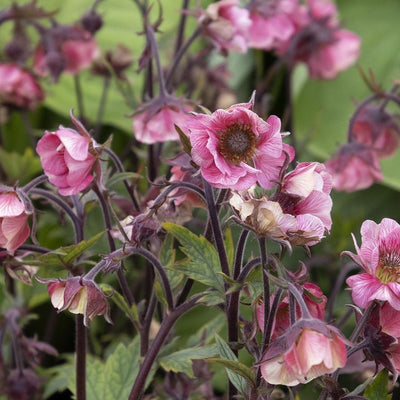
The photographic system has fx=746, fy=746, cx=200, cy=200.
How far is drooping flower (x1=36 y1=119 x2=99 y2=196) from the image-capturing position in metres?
0.47

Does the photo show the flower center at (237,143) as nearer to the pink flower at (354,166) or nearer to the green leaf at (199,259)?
the green leaf at (199,259)

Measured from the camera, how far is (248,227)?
401 mm

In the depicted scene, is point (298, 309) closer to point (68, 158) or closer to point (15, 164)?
point (68, 158)

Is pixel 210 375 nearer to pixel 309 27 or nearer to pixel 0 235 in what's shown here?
pixel 0 235

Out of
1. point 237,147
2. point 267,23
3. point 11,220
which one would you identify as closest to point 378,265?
point 237,147

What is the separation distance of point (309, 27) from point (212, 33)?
36 cm

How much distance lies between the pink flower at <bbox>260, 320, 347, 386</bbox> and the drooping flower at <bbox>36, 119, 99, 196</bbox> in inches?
6.8

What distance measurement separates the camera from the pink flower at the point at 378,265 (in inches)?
15.9

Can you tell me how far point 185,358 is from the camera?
52cm

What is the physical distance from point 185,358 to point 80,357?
0.27 feet

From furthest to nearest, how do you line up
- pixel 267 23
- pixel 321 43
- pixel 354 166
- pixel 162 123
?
pixel 321 43 → pixel 267 23 → pixel 354 166 → pixel 162 123

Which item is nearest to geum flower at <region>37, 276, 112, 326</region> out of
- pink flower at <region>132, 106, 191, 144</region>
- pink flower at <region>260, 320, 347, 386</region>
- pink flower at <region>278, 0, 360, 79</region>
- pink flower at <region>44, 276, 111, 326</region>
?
pink flower at <region>44, 276, 111, 326</region>

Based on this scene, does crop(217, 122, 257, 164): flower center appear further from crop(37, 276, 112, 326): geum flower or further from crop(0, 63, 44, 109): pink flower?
crop(0, 63, 44, 109): pink flower

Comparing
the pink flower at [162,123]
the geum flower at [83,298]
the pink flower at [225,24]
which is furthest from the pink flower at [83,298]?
the pink flower at [225,24]
